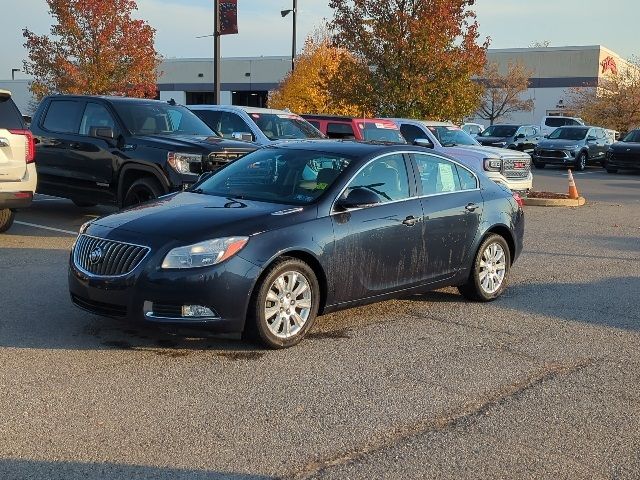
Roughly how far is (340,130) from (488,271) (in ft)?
33.1

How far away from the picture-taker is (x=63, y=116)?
1263cm

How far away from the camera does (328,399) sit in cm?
520

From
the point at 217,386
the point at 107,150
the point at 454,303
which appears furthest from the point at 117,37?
the point at 217,386

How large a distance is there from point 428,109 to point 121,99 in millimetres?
13715

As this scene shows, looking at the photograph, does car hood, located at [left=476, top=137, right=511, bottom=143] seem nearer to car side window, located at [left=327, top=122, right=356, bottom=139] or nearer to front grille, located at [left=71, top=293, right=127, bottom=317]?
car side window, located at [left=327, top=122, right=356, bottom=139]

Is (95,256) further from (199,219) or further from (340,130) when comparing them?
(340,130)

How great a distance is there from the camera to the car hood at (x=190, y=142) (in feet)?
36.3

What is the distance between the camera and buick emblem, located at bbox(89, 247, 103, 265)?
6207 millimetres

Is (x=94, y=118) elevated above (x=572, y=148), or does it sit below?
above

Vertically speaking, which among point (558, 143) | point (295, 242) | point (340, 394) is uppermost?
point (558, 143)

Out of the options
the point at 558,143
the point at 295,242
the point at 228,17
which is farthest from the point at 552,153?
the point at 295,242

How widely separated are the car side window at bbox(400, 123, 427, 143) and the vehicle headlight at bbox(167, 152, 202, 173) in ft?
27.7

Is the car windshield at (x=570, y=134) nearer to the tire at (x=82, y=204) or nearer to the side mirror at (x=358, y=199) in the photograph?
the tire at (x=82, y=204)

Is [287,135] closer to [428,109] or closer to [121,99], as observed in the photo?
[121,99]
